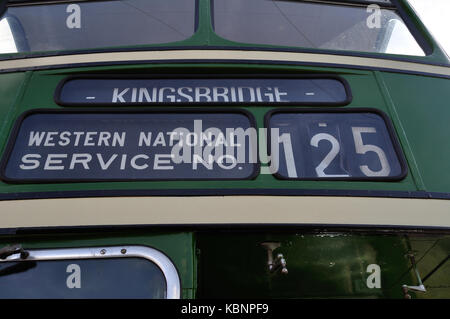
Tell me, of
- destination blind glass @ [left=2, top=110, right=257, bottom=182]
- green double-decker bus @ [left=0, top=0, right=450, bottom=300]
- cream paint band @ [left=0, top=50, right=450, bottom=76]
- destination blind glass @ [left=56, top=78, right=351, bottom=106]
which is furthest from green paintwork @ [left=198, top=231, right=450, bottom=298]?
cream paint band @ [left=0, top=50, right=450, bottom=76]

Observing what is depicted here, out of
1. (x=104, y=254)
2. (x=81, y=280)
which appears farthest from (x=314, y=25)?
(x=81, y=280)

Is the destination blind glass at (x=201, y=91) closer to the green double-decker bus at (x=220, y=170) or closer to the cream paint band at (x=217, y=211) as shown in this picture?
the green double-decker bus at (x=220, y=170)

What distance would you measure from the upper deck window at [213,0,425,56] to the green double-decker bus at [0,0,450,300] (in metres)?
0.12

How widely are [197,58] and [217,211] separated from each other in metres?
0.93

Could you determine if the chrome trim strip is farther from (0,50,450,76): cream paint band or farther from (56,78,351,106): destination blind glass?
(0,50,450,76): cream paint band

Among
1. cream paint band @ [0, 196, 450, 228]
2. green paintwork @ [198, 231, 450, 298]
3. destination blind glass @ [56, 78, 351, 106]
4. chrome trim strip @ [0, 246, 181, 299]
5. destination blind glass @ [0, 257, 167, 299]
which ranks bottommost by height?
destination blind glass @ [0, 257, 167, 299]

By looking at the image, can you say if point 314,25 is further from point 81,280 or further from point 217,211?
point 81,280

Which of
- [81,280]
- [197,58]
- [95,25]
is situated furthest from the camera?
[95,25]

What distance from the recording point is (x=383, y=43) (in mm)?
2643

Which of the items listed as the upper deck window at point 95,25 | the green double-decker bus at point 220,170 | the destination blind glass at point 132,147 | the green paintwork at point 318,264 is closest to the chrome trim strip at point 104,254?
the green double-decker bus at point 220,170

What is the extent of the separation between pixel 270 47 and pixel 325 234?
1.10 metres

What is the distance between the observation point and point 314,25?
2.63 m

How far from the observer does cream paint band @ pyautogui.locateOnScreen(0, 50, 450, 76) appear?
6.93 feet

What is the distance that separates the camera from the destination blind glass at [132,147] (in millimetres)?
1671
